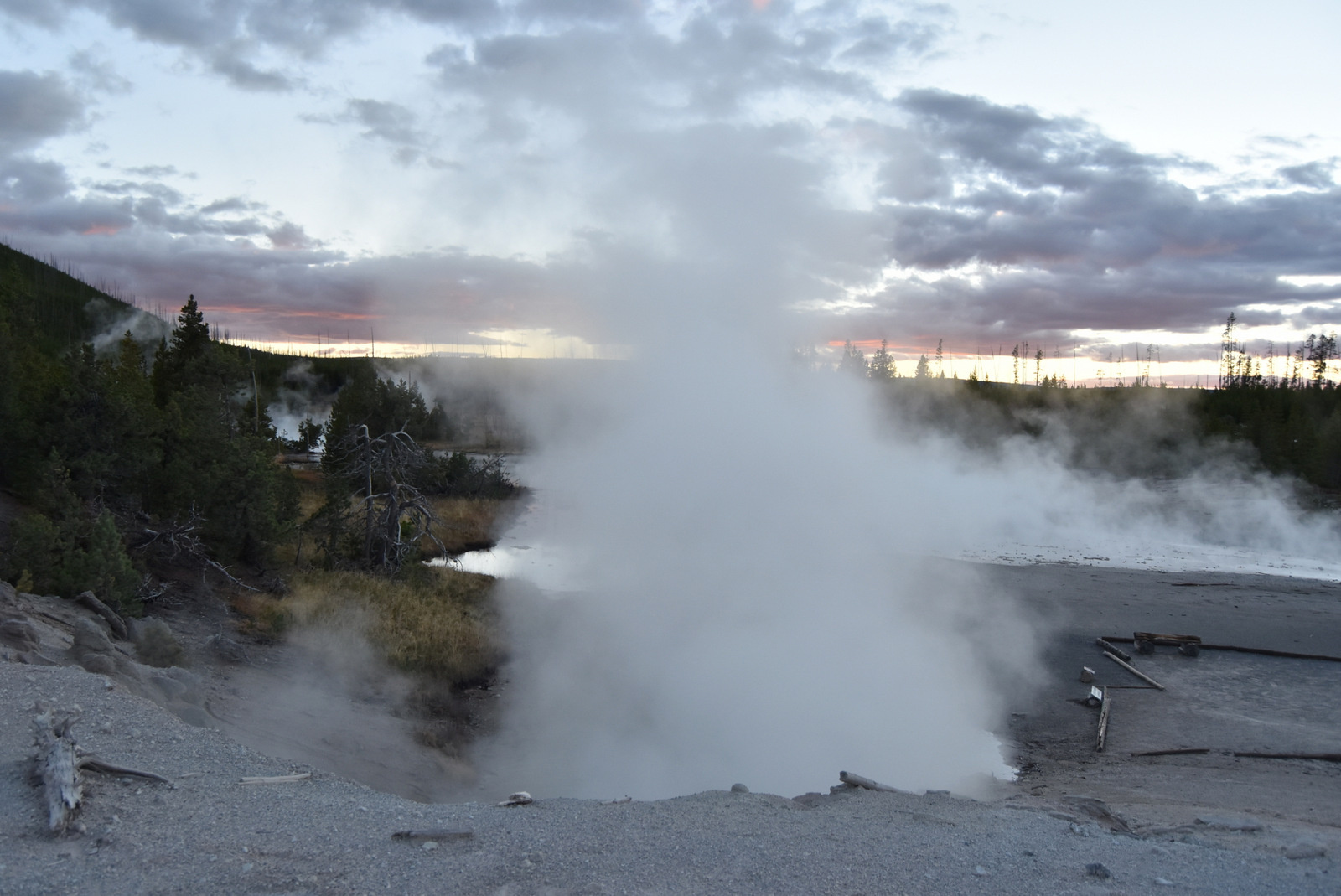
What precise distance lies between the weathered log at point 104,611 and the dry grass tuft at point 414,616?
11.2ft

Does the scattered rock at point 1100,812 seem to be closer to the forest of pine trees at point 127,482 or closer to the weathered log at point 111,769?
the weathered log at point 111,769

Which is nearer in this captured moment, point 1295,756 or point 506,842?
point 506,842

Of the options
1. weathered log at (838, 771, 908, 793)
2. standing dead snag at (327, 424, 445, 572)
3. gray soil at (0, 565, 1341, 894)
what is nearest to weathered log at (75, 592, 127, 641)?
gray soil at (0, 565, 1341, 894)

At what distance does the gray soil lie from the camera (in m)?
4.99

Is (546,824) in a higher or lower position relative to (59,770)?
lower

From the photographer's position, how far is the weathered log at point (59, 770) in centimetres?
490

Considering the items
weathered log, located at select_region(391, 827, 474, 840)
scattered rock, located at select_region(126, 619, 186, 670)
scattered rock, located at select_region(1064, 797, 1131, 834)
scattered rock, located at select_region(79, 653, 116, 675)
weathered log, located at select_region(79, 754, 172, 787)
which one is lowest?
scattered rock, located at select_region(1064, 797, 1131, 834)

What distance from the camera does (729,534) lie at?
1581 centimetres

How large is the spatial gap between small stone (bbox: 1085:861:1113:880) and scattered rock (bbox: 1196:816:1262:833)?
106 inches

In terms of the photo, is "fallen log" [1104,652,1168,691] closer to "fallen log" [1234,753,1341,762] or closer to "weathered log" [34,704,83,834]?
"fallen log" [1234,753,1341,762]

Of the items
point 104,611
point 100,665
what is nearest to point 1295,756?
point 100,665

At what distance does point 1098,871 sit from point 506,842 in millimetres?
4277

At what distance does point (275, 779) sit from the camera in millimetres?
6566

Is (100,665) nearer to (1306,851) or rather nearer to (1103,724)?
(1306,851)
